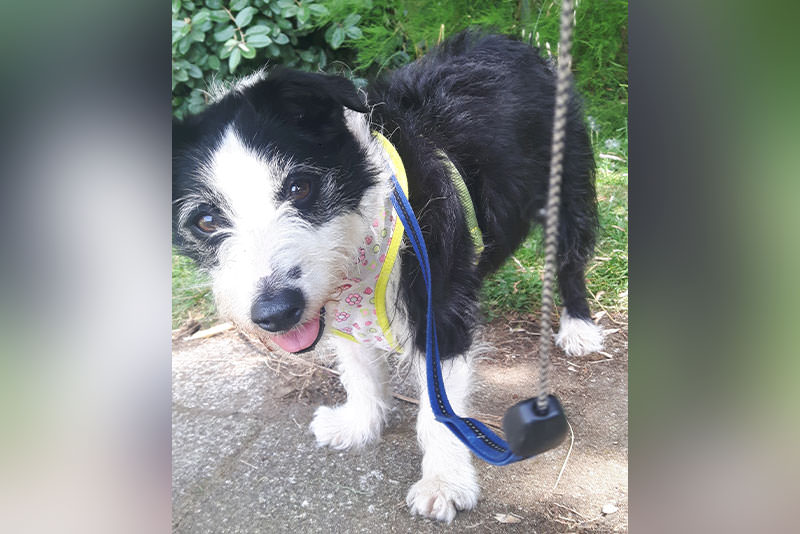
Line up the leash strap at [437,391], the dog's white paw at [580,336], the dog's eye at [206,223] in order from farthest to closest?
the dog's white paw at [580,336], the leash strap at [437,391], the dog's eye at [206,223]

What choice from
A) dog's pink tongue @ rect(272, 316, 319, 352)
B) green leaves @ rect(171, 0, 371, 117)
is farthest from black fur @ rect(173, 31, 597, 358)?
dog's pink tongue @ rect(272, 316, 319, 352)

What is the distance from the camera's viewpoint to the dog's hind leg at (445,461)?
1.24m

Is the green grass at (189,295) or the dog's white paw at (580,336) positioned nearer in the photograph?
the green grass at (189,295)

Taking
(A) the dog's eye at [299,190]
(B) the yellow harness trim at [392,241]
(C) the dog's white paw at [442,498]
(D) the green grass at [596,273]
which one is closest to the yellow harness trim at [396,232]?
(B) the yellow harness trim at [392,241]

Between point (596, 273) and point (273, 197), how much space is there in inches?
31.3

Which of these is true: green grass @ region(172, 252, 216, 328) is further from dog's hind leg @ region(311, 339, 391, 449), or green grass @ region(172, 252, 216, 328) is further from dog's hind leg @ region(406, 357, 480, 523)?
dog's hind leg @ region(406, 357, 480, 523)

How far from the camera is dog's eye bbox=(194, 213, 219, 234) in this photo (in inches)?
42.3

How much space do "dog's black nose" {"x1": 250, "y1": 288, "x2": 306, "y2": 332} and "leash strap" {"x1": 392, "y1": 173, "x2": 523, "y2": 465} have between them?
1.06ft

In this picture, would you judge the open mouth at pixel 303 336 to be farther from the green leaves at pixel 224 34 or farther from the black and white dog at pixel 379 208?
the green leaves at pixel 224 34

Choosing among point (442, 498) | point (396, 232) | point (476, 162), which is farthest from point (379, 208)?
point (442, 498)

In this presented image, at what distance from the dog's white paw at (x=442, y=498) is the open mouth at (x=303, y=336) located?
1.40ft
